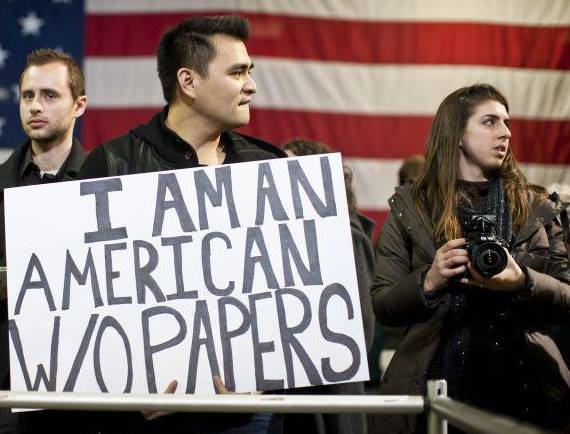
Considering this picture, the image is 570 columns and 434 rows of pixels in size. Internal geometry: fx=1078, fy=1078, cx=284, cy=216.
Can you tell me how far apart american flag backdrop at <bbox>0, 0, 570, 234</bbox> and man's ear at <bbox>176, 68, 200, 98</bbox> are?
3739 millimetres

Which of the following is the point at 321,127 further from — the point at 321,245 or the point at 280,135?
the point at 321,245

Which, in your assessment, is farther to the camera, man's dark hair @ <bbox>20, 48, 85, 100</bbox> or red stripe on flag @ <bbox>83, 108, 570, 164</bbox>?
red stripe on flag @ <bbox>83, 108, 570, 164</bbox>

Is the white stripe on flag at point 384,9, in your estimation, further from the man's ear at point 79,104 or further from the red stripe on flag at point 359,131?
the man's ear at point 79,104

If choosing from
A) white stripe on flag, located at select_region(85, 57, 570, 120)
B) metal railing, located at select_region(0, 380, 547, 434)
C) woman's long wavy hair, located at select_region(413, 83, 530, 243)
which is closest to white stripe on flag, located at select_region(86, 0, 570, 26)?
white stripe on flag, located at select_region(85, 57, 570, 120)

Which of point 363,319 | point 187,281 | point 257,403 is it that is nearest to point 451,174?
point 187,281

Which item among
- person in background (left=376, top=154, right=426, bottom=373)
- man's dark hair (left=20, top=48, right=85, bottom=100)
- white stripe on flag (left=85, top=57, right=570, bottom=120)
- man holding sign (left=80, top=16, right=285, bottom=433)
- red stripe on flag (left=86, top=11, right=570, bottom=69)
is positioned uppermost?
red stripe on flag (left=86, top=11, right=570, bottom=69)

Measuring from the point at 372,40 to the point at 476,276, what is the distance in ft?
13.7

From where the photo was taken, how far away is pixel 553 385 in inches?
121

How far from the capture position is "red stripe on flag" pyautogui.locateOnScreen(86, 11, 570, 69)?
689 centimetres

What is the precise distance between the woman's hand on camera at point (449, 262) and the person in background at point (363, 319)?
1.49 ft

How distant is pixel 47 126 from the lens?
12.4 feet

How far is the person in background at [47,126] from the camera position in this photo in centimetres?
376

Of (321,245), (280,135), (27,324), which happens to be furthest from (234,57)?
(280,135)

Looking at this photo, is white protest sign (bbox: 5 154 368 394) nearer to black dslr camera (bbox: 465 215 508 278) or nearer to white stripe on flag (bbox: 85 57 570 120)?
black dslr camera (bbox: 465 215 508 278)
